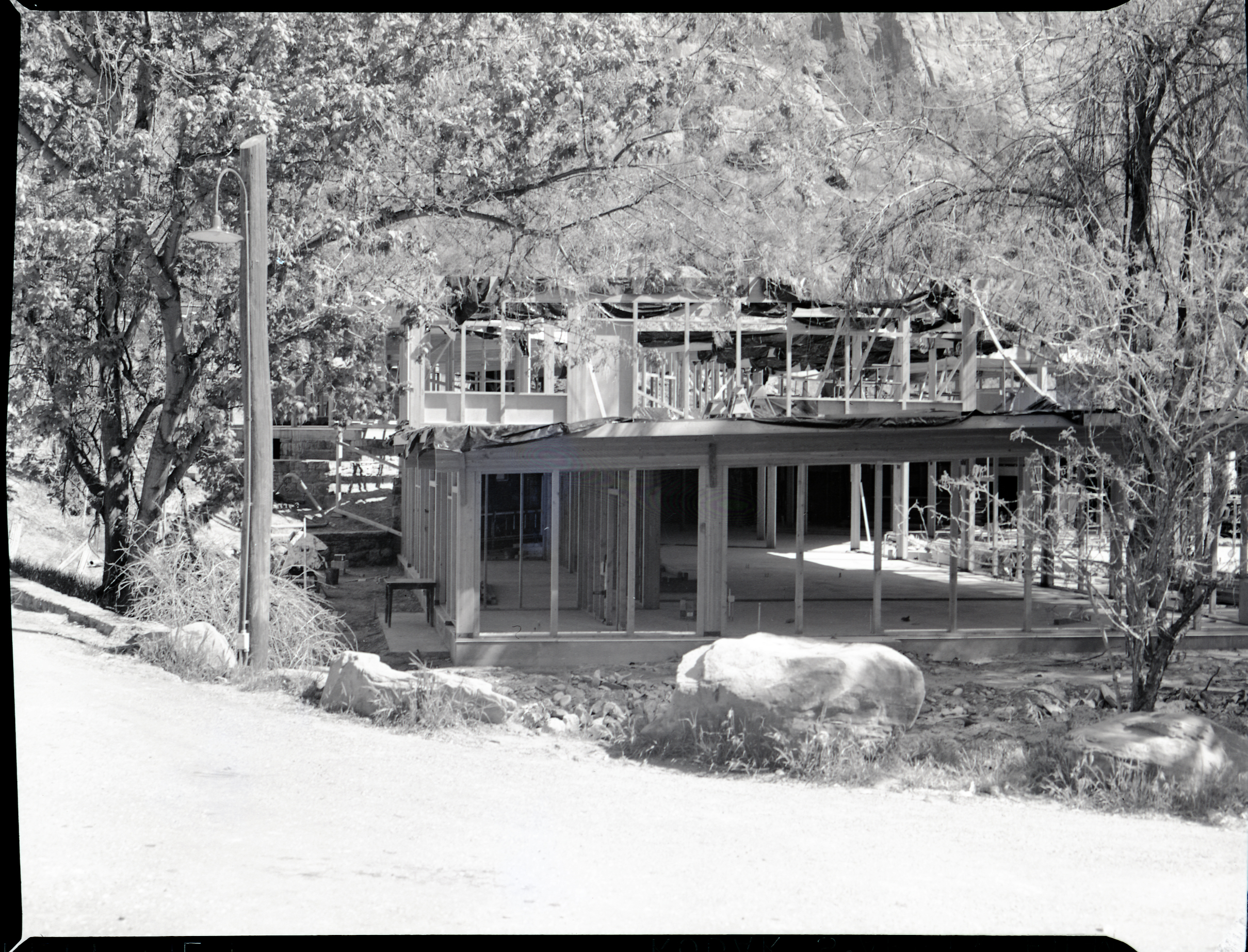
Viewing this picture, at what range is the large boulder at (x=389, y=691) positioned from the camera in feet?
36.3

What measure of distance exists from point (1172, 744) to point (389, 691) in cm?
671

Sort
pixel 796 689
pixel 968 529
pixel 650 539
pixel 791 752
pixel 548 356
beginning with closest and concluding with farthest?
pixel 791 752
pixel 796 689
pixel 968 529
pixel 650 539
pixel 548 356

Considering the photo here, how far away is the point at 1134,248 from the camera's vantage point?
1241 centimetres

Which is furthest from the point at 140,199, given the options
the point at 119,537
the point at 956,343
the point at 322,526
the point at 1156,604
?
the point at 956,343

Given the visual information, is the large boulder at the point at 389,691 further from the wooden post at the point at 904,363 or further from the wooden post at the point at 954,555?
the wooden post at the point at 904,363

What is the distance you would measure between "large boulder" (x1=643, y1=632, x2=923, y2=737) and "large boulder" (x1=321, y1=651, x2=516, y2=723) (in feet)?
5.59

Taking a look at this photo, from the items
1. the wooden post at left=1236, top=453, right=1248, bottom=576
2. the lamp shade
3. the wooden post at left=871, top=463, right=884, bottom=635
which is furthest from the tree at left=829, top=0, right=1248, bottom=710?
the lamp shade

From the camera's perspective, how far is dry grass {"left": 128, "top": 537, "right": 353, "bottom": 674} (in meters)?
13.6

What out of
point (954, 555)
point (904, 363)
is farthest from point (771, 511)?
point (954, 555)

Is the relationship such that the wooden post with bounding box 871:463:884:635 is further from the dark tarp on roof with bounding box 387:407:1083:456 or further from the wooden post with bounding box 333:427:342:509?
the wooden post with bounding box 333:427:342:509

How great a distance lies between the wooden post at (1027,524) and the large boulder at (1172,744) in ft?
7.42

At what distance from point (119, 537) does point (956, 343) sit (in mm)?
18116

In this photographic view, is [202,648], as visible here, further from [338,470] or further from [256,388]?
[338,470]

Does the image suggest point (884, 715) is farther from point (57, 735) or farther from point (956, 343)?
point (956, 343)
